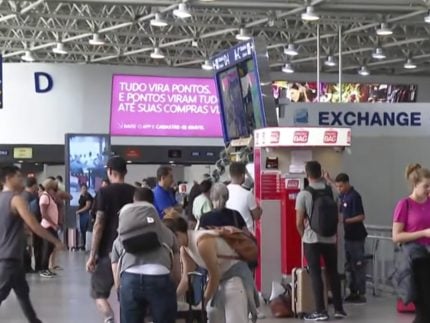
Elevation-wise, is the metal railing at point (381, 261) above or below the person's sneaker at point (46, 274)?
above

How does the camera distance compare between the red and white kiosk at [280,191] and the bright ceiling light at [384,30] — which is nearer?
the red and white kiosk at [280,191]

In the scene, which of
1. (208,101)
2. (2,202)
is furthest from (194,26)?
(2,202)

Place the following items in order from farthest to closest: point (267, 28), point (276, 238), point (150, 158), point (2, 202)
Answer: point (267, 28) < point (150, 158) < point (276, 238) < point (2, 202)

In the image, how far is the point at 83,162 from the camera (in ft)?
72.9

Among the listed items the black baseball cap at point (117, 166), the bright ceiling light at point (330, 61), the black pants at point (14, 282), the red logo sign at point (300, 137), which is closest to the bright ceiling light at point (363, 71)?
the bright ceiling light at point (330, 61)

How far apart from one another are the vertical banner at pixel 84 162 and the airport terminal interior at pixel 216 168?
0.15ft

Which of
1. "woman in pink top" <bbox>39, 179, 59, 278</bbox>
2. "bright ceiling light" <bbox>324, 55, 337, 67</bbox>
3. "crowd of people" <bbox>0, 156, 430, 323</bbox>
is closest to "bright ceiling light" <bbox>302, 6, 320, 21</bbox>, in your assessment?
"woman in pink top" <bbox>39, 179, 59, 278</bbox>

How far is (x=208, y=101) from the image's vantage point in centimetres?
2430

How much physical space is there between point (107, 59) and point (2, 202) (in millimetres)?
27007

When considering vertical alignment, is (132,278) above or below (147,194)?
below

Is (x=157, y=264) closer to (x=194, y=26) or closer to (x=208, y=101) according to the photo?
(x=208, y=101)

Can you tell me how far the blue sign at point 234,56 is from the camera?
1172 centimetres

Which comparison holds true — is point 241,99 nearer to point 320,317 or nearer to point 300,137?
point 300,137

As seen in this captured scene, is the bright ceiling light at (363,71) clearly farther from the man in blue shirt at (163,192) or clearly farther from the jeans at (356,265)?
the man in blue shirt at (163,192)
